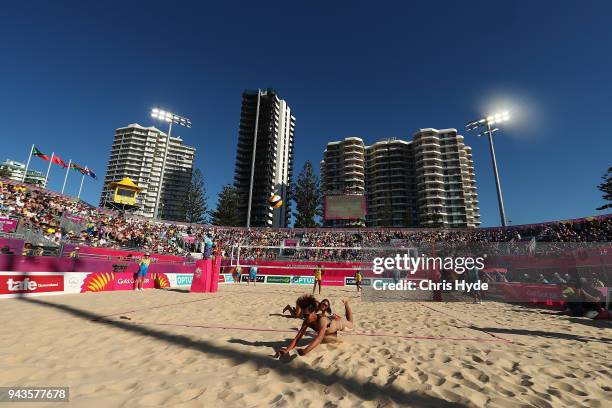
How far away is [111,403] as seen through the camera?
2967mm

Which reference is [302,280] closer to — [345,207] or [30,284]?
[30,284]

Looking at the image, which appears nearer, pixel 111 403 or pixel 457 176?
pixel 111 403

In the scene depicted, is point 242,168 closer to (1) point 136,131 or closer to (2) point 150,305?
(1) point 136,131

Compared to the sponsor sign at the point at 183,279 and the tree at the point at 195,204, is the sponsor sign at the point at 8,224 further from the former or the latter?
the tree at the point at 195,204

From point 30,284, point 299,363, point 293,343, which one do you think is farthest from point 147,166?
point 299,363

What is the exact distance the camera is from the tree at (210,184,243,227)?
7062 centimetres

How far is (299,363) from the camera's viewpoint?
4262mm

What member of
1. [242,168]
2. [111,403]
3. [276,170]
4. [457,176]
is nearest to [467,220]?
[457,176]

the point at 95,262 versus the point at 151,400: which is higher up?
the point at 95,262

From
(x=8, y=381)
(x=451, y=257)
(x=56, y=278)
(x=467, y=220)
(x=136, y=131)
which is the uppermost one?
(x=136, y=131)

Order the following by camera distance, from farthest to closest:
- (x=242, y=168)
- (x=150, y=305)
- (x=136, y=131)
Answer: (x=136, y=131) → (x=242, y=168) → (x=150, y=305)

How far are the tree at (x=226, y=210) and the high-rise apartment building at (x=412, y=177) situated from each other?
2857 cm

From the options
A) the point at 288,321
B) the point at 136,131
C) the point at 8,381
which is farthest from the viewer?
the point at 136,131

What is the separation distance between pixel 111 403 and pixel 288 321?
16.9ft
